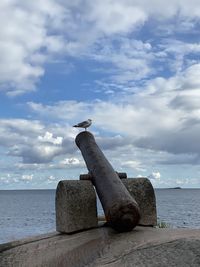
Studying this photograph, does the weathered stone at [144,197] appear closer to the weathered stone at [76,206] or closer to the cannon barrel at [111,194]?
the cannon barrel at [111,194]

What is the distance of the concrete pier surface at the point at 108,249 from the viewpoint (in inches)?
261

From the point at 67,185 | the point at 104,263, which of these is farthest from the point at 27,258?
the point at 104,263

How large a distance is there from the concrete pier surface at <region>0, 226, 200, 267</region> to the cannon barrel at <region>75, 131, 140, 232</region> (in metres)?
0.19

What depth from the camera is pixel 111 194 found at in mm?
8539

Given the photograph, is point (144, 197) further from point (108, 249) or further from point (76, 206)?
point (108, 249)

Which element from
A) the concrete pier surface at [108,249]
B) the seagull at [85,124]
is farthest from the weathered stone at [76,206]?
the seagull at [85,124]

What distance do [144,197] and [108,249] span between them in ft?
6.39

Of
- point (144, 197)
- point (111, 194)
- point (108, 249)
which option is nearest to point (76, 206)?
point (111, 194)

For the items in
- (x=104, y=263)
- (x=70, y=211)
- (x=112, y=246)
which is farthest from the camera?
(x=70, y=211)

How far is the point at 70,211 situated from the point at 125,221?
1076 millimetres

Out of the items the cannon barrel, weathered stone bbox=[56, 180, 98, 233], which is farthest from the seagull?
weathered stone bbox=[56, 180, 98, 233]

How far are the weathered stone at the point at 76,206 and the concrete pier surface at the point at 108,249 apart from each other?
0.15 m

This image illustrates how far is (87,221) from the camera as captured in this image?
912 centimetres

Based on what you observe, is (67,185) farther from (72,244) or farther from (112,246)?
(112,246)
